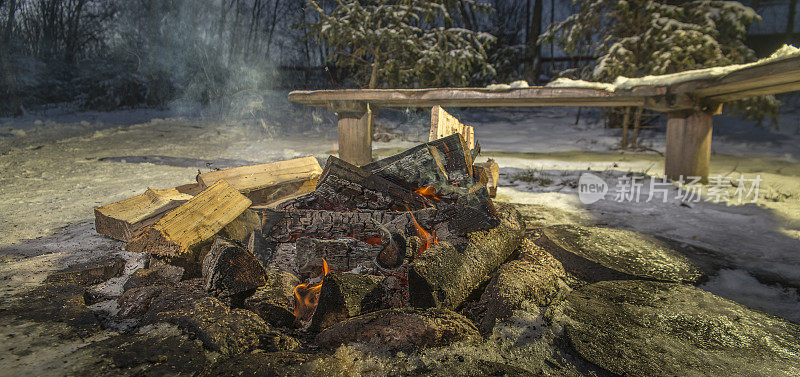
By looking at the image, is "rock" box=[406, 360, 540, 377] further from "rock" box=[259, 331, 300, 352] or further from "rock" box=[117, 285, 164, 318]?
"rock" box=[117, 285, 164, 318]

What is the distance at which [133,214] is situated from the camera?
9.22ft

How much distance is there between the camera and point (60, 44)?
14.5 meters

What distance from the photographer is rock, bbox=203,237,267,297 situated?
187cm

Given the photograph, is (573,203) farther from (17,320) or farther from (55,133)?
(55,133)

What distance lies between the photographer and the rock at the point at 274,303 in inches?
70.0

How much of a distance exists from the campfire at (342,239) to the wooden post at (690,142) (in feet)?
13.3

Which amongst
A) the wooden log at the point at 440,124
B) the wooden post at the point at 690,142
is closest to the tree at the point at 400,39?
the wooden post at the point at 690,142

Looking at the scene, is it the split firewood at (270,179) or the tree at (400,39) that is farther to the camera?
the tree at (400,39)

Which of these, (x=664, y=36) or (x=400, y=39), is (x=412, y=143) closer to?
(x=400, y=39)

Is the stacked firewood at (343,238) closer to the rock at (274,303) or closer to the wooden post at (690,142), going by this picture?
the rock at (274,303)

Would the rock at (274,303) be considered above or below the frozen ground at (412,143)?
below

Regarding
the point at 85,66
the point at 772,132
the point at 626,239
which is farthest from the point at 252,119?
the point at 772,132

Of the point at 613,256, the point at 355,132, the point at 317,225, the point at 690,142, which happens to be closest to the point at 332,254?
the point at 317,225

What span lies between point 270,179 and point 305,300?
177cm
